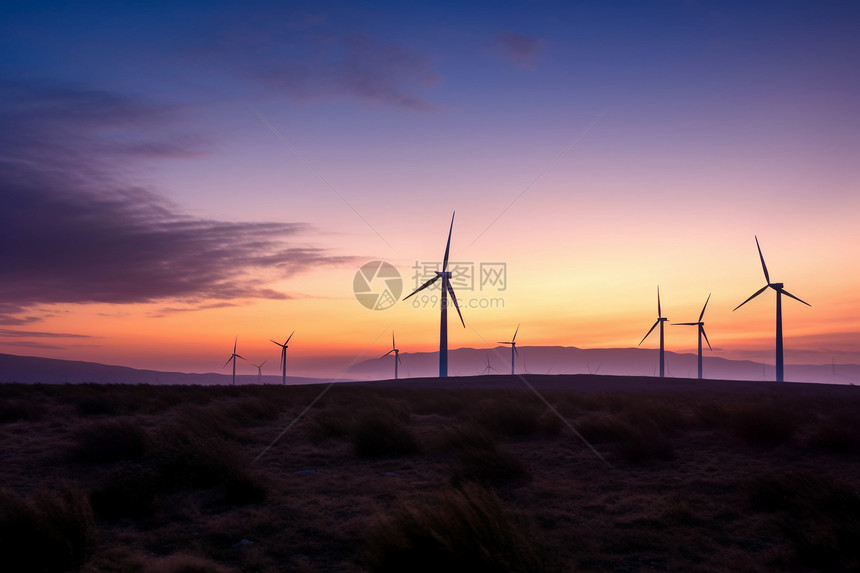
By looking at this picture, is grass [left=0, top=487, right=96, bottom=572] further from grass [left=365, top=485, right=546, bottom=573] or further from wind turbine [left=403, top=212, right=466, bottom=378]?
wind turbine [left=403, top=212, right=466, bottom=378]

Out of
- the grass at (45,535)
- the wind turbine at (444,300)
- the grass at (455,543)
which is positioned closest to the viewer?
the grass at (455,543)

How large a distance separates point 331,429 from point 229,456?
24.2ft

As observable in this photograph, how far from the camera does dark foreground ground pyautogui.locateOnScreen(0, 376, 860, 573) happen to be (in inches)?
300

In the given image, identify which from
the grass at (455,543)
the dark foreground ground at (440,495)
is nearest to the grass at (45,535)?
the dark foreground ground at (440,495)

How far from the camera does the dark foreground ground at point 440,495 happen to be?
761 cm

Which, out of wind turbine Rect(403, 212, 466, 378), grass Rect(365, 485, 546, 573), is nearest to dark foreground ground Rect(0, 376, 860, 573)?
grass Rect(365, 485, 546, 573)

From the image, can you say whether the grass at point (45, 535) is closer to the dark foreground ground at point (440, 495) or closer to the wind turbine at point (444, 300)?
the dark foreground ground at point (440, 495)

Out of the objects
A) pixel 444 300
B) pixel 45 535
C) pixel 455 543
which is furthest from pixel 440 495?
pixel 444 300

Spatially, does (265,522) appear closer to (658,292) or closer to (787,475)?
(787,475)

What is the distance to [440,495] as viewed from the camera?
25.7 ft

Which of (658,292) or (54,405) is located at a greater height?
(658,292)

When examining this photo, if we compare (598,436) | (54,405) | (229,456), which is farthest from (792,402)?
(54,405)

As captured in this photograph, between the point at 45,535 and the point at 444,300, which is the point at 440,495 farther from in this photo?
the point at 444,300

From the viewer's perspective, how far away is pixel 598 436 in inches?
715
